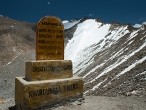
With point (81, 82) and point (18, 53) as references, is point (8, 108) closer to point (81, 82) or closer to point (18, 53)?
point (81, 82)

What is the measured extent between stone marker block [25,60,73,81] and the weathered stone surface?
380mm

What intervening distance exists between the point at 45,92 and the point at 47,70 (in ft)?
3.31

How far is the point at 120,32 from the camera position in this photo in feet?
154

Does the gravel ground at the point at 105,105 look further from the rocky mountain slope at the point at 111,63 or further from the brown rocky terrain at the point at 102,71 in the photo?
the rocky mountain slope at the point at 111,63

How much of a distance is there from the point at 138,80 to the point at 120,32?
29.8 metres

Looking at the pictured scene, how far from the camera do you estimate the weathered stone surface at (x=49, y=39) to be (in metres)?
11.3

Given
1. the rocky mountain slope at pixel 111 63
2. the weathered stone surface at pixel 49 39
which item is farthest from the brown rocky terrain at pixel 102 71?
the weathered stone surface at pixel 49 39

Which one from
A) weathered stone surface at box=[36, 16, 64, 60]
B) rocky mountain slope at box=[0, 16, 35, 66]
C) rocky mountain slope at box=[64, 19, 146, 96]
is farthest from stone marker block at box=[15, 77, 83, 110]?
rocky mountain slope at box=[0, 16, 35, 66]

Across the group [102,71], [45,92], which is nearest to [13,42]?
[102,71]

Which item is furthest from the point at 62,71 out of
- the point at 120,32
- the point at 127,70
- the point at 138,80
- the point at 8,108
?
the point at 120,32

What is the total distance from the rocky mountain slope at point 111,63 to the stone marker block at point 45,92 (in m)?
4.91

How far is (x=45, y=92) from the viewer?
34.3 feet

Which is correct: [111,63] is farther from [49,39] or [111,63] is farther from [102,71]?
[49,39]

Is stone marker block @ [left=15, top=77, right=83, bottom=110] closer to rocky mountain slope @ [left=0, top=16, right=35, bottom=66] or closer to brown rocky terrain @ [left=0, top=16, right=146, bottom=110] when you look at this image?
brown rocky terrain @ [left=0, top=16, right=146, bottom=110]
